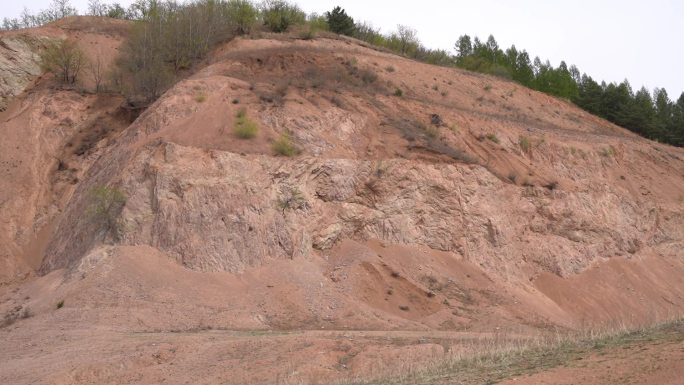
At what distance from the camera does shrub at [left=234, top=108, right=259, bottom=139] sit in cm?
2766

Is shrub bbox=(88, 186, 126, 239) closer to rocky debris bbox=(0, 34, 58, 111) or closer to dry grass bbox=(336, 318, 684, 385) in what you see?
dry grass bbox=(336, 318, 684, 385)

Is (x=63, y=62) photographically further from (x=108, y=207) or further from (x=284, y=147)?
(x=284, y=147)

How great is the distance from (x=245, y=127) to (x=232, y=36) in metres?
12.0

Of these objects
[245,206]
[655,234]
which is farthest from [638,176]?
[245,206]

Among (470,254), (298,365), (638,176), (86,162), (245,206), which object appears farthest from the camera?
(638,176)

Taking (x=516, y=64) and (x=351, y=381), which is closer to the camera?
(x=351, y=381)

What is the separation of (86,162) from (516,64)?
139 ft

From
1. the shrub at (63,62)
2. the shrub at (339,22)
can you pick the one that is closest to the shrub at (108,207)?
the shrub at (63,62)

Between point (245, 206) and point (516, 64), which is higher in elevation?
point (516, 64)

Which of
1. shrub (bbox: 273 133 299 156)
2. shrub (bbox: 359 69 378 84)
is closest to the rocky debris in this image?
shrub (bbox: 273 133 299 156)

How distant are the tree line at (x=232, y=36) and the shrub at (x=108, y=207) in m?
11.2

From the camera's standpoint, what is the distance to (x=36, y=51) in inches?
1559

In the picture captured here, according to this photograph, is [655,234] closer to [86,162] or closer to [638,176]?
[638,176]

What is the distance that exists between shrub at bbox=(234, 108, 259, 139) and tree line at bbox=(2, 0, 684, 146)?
8.32m
